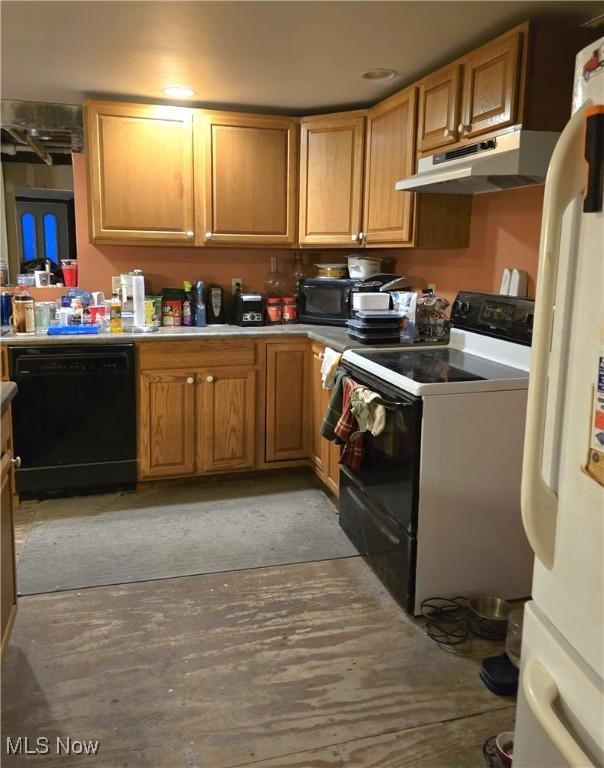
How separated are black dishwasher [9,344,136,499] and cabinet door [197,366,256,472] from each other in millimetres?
389

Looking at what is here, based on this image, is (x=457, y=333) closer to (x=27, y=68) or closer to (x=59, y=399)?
(x=59, y=399)

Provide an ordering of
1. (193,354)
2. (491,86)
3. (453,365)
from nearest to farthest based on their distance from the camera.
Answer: (491,86)
(453,365)
(193,354)

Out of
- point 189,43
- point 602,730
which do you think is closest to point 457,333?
point 189,43

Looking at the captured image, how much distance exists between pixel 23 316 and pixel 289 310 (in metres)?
1.55

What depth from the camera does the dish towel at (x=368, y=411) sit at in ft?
→ 7.89

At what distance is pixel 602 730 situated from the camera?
917 millimetres

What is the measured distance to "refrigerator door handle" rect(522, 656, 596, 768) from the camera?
94 cm

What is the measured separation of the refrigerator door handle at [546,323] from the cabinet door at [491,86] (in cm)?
157

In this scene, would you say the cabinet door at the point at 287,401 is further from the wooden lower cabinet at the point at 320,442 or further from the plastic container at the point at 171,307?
the plastic container at the point at 171,307

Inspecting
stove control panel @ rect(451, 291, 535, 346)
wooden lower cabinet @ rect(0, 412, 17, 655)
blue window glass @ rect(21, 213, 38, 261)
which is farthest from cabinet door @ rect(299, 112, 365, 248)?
wooden lower cabinet @ rect(0, 412, 17, 655)

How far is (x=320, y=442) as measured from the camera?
3.53 meters

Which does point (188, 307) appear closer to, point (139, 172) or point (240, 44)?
point (139, 172)

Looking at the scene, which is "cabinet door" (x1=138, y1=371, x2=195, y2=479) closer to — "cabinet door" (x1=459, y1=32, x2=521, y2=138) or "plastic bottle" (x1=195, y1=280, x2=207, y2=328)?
"plastic bottle" (x1=195, y1=280, x2=207, y2=328)

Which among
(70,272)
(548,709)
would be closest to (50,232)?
(70,272)
